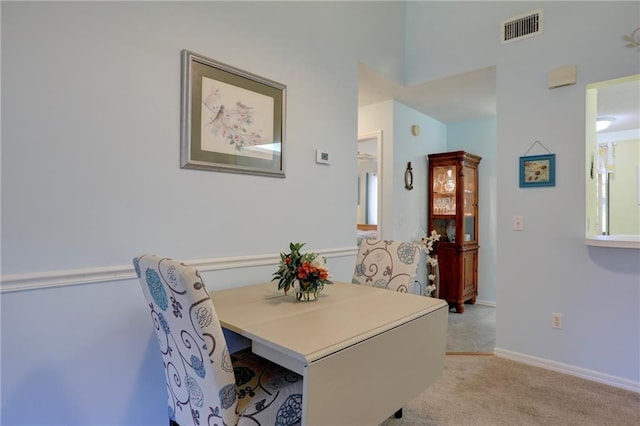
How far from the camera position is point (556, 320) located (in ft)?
8.44

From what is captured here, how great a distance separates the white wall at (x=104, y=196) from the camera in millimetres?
1317

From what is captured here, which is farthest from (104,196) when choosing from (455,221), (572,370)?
(455,221)

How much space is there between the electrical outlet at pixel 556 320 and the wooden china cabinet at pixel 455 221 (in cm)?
153

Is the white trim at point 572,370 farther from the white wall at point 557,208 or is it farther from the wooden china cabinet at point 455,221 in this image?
the wooden china cabinet at point 455,221

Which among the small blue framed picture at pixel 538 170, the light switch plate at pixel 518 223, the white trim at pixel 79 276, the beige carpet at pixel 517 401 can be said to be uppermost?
the small blue framed picture at pixel 538 170

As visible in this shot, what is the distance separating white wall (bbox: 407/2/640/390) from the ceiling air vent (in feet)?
0.16

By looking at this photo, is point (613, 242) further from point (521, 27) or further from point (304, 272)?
point (304, 272)

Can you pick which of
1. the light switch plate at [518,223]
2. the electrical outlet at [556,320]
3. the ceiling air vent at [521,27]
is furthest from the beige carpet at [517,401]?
the ceiling air vent at [521,27]

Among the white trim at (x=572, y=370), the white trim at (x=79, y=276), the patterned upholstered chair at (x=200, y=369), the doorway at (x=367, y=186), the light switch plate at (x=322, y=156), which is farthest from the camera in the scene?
the doorway at (x=367, y=186)

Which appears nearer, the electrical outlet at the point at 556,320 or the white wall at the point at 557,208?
the white wall at the point at 557,208

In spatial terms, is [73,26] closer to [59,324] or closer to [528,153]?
[59,324]

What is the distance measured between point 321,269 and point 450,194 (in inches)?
122

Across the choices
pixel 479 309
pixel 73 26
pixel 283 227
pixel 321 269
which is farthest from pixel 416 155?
pixel 73 26

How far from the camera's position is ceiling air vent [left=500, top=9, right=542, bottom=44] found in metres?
2.67
